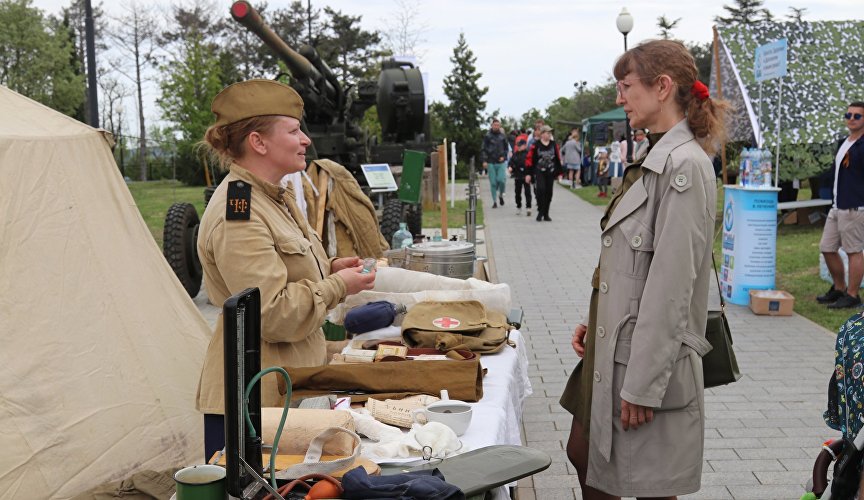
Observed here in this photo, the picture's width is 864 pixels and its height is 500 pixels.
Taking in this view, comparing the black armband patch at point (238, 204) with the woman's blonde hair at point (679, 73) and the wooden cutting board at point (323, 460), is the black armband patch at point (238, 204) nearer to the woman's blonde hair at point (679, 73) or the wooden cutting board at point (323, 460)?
the wooden cutting board at point (323, 460)

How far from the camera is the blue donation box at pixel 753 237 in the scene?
30.0ft

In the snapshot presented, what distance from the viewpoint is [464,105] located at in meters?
49.9

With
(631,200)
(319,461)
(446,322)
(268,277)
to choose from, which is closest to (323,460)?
(319,461)

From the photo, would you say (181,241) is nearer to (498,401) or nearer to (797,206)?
(498,401)

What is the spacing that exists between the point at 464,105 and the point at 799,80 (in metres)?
35.1

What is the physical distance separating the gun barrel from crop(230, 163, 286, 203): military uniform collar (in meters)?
5.61

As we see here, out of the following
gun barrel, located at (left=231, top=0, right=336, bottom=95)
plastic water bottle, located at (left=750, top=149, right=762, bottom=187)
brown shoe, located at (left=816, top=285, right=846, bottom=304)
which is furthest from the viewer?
brown shoe, located at (left=816, top=285, right=846, bottom=304)

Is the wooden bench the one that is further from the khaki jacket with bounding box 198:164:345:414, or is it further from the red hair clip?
the khaki jacket with bounding box 198:164:345:414

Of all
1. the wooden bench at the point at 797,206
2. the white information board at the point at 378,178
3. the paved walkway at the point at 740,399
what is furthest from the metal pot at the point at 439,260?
the wooden bench at the point at 797,206

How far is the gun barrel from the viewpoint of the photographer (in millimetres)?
8208

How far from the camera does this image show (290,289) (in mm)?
2902

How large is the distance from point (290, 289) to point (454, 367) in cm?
69

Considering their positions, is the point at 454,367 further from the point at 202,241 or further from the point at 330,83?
the point at 330,83

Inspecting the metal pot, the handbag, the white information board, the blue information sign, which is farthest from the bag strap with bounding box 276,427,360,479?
the blue information sign
